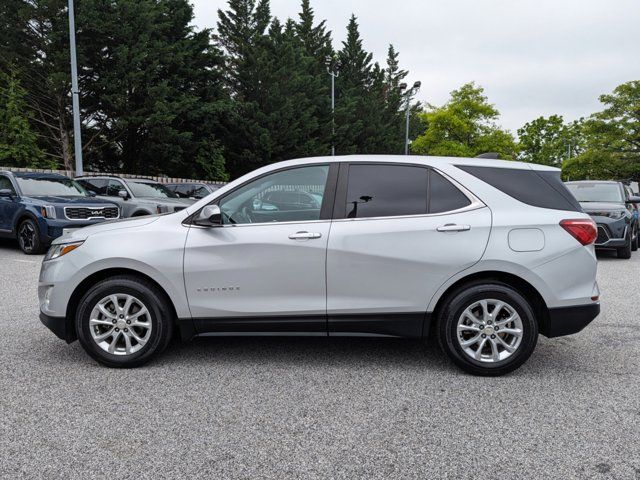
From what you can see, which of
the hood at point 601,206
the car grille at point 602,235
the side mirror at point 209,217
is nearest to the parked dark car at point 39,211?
the side mirror at point 209,217

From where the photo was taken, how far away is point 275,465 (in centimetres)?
267

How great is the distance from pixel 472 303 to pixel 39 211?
939 centimetres

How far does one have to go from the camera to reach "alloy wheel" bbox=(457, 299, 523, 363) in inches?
151

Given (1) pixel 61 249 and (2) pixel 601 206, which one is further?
(2) pixel 601 206

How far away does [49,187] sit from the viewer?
11438mm

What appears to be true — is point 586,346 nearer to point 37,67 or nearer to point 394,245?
point 394,245

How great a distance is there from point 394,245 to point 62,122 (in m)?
28.6

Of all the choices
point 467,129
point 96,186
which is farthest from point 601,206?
point 467,129

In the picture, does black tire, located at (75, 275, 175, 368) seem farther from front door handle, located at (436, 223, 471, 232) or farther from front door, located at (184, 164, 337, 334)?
front door handle, located at (436, 223, 471, 232)

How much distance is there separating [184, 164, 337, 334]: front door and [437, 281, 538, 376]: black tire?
0.92 m

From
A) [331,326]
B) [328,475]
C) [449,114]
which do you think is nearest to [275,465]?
[328,475]

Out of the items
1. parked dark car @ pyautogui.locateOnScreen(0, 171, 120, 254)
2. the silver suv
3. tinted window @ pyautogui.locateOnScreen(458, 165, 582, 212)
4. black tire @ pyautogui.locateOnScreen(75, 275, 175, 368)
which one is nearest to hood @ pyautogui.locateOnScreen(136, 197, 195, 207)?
the silver suv

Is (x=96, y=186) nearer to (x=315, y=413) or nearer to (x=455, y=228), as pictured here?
(x=455, y=228)

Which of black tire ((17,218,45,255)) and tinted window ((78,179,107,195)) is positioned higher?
tinted window ((78,179,107,195))
